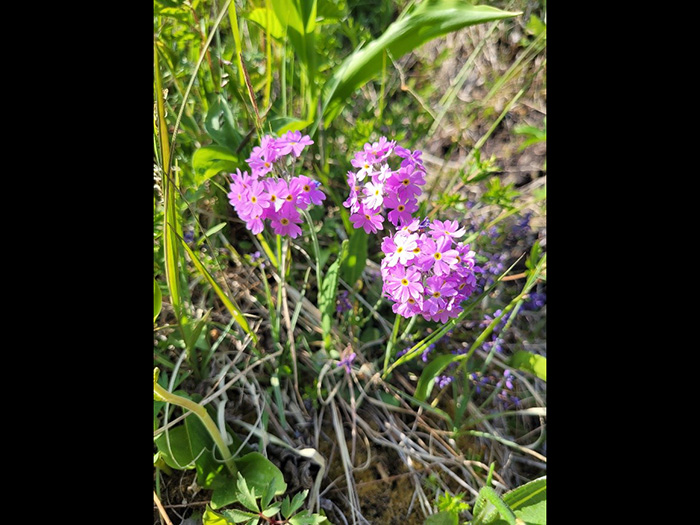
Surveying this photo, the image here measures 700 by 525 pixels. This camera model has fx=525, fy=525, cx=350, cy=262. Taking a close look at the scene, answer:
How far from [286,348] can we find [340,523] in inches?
21.1

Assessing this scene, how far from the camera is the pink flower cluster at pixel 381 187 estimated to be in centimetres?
131

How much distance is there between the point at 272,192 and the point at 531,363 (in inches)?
37.8

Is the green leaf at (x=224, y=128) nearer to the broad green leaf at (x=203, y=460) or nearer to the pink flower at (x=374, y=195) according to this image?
the pink flower at (x=374, y=195)

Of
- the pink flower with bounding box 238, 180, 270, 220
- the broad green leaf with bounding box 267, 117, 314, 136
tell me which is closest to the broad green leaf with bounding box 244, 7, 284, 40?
the broad green leaf with bounding box 267, 117, 314, 136

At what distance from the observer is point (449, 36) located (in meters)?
2.82

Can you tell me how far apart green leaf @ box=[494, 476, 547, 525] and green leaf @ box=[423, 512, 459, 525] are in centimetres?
11

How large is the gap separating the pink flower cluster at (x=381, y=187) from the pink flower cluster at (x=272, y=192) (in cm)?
13

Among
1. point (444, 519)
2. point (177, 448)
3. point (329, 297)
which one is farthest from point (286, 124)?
point (444, 519)

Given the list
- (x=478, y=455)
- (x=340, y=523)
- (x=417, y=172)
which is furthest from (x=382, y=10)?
(x=340, y=523)

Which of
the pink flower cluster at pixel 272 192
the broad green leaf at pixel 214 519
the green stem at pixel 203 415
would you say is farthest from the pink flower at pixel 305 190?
the broad green leaf at pixel 214 519

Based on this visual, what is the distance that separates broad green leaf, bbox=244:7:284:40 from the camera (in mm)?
1756

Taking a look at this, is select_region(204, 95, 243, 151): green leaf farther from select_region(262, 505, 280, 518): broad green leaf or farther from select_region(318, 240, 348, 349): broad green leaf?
select_region(262, 505, 280, 518): broad green leaf
